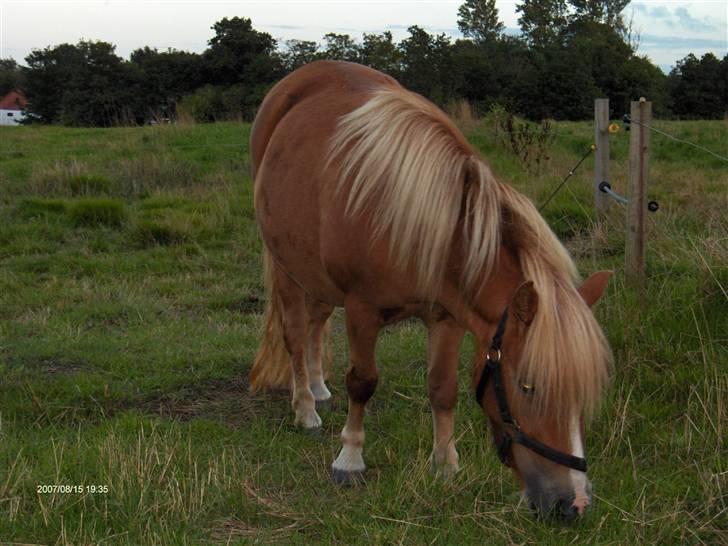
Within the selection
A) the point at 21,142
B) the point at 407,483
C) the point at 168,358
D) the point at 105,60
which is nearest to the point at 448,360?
the point at 407,483

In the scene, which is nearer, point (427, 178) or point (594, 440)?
point (427, 178)

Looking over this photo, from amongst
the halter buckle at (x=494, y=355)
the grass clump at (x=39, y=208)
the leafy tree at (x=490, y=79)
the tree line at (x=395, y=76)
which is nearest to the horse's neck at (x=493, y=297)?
the halter buckle at (x=494, y=355)

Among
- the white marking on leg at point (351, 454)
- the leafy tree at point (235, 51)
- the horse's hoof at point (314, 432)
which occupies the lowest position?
the horse's hoof at point (314, 432)

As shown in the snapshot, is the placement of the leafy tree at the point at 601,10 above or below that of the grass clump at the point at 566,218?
above

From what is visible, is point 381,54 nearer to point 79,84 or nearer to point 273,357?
point 79,84

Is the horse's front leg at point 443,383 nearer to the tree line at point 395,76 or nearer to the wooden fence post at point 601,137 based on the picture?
the wooden fence post at point 601,137

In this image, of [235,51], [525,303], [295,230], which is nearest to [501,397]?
[525,303]

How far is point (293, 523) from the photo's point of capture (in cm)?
275

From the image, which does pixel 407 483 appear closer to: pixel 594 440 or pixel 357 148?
pixel 594 440

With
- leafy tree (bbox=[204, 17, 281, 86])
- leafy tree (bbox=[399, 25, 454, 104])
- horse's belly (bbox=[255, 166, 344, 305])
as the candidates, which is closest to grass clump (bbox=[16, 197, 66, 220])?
horse's belly (bbox=[255, 166, 344, 305])

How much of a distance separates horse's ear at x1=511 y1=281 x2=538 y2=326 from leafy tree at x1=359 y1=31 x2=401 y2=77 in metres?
23.5

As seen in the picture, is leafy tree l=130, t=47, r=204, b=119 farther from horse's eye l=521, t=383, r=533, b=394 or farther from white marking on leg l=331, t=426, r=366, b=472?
horse's eye l=521, t=383, r=533, b=394

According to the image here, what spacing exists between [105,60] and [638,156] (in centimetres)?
3299

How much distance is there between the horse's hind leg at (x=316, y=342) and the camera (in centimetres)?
445
